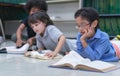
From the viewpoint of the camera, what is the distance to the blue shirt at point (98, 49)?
1.42 meters

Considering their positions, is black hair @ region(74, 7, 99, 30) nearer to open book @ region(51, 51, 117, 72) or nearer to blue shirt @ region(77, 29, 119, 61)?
blue shirt @ region(77, 29, 119, 61)

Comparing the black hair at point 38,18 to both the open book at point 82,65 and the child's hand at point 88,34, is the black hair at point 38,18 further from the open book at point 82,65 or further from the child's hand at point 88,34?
the open book at point 82,65

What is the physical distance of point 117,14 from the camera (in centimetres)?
322

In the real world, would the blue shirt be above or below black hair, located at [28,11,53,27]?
below

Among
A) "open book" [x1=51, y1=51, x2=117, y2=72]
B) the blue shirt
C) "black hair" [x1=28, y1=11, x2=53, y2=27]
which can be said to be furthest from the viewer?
"black hair" [x1=28, y1=11, x2=53, y2=27]

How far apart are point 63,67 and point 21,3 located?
118 inches

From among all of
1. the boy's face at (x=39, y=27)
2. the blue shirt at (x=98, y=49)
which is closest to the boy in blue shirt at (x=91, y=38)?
the blue shirt at (x=98, y=49)

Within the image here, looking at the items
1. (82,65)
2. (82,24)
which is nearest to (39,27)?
(82,24)

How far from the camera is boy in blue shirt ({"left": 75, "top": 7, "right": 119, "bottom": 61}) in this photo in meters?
1.43

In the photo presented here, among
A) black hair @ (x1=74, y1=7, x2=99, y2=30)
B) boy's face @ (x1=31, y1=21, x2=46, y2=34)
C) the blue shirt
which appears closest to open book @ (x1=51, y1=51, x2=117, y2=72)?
the blue shirt

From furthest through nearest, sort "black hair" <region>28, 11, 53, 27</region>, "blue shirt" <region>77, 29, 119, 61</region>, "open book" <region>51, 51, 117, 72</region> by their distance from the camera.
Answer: "black hair" <region>28, 11, 53, 27</region> < "blue shirt" <region>77, 29, 119, 61</region> < "open book" <region>51, 51, 117, 72</region>

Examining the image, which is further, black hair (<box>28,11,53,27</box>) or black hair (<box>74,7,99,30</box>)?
black hair (<box>28,11,53,27</box>)

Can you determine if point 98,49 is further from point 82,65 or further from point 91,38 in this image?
point 82,65

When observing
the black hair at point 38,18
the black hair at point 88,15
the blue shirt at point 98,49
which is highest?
the black hair at point 88,15
